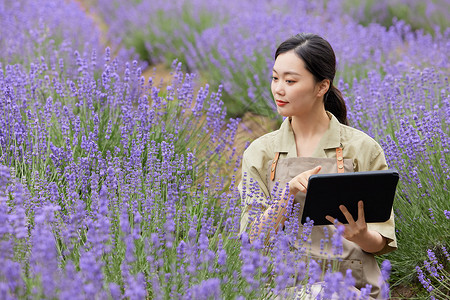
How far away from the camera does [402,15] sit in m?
7.69

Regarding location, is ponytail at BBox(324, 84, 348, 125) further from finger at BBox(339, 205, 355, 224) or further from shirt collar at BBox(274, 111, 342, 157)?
finger at BBox(339, 205, 355, 224)

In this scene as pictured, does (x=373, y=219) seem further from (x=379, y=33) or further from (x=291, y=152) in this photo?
(x=379, y=33)

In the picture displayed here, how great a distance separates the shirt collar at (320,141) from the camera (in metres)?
2.54

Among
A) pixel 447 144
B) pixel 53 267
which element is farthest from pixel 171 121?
pixel 53 267

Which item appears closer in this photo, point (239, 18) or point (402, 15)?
point (239, 18)

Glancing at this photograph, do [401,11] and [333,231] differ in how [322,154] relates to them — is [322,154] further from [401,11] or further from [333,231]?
[401,11]

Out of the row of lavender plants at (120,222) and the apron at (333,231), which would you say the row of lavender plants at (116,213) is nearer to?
the row of lavender plants at (120,222)

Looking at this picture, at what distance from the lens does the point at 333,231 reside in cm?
246

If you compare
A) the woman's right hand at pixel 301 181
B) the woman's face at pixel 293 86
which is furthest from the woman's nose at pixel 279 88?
the woman's right hand at pixel 301 181

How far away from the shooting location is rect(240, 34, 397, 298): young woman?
2410 mm

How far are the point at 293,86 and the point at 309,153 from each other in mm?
309

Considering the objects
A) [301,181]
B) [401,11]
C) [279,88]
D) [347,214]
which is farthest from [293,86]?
[401,11]

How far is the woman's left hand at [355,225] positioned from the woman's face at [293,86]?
1.64ft

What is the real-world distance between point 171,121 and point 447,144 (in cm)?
150
